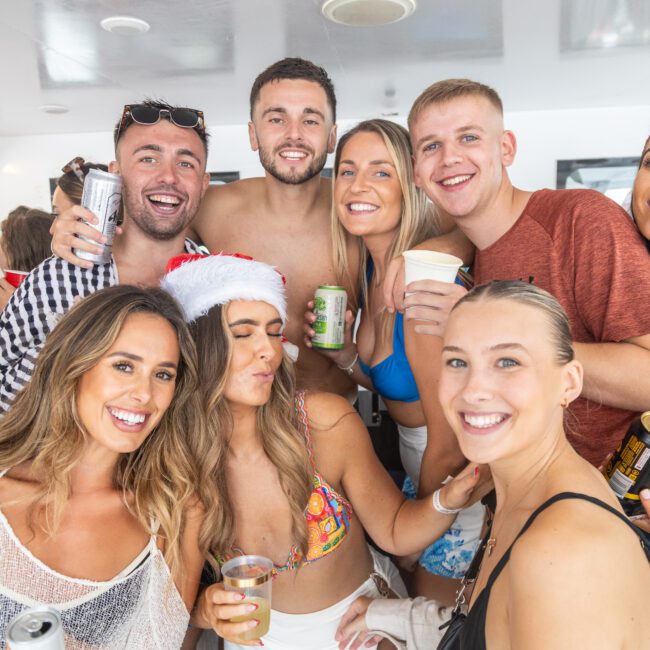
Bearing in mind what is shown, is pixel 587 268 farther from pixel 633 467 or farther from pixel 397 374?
pixel 397 374

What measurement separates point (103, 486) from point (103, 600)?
29 cm

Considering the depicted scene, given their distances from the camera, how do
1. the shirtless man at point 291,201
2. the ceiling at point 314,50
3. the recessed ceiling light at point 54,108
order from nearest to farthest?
the shirtless man at point 291,201 → the ceiling at point 314,50 → the recessed ceiling light at point 54,108

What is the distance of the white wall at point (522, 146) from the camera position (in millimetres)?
7719

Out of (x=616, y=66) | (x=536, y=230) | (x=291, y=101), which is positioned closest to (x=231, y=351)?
(x=536, y=230)

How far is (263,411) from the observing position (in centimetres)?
177

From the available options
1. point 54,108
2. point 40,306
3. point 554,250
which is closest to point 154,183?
point 40,306

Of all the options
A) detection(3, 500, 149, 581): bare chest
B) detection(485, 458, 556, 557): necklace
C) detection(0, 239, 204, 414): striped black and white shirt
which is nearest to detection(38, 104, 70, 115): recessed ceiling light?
detection(0, 239, 204, 414): striped black and white shirt

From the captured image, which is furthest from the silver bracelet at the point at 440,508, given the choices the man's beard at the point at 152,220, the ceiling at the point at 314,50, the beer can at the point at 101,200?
the ceiling at the point at 314,50

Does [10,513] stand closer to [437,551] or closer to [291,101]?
[437,551]

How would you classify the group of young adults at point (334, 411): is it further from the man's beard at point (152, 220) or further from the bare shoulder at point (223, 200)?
the bare shoulder at point (223, 200)

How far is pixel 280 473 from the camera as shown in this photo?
1706 mm

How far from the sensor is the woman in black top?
2.90 feet

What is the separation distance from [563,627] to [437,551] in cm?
104

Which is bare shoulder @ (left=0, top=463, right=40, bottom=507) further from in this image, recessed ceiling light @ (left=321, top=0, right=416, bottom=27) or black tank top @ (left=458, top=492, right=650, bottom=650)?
recessed ceiling light @ (left=321, top=0, right=416, bottom=27)
